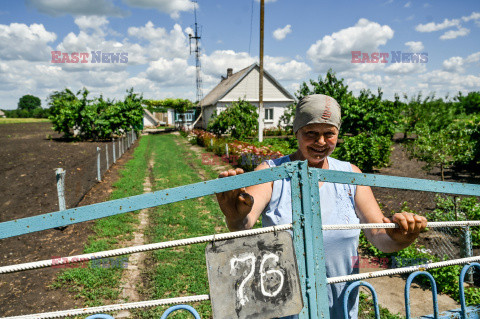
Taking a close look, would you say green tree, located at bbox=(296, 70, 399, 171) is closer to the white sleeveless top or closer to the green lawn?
the green lawn

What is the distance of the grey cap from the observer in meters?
1.64

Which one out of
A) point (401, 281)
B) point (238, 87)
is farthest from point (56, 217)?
point (238, 87)

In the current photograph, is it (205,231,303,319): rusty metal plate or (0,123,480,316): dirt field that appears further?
(0,123,480,316): dirt field

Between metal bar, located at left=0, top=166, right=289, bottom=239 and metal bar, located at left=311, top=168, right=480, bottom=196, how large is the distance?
219mm

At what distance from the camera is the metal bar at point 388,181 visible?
4.40 ft

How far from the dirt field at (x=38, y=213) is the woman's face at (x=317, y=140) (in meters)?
3.56

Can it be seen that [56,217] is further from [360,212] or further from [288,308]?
[360,212]

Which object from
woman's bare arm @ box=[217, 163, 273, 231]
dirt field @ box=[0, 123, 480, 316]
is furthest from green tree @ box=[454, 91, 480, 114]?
woman's bare arm @ box=[217, 163, 273, 231]

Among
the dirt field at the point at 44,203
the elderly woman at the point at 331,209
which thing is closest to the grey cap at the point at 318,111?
the elderly woman at the point at 331,209

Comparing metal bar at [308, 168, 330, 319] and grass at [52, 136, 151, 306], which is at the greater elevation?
metal bar at [308, 168, 330, 319]

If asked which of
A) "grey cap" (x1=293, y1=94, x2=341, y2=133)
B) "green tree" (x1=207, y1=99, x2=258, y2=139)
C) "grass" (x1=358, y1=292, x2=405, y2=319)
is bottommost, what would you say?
"grass" (x1=358, y1=292, x2=405, y2=319)

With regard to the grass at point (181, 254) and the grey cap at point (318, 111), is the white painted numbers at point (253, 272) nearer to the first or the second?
the grey cap at point (318, 111)

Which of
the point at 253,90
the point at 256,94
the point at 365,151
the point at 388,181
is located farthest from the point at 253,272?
the point at 256,94

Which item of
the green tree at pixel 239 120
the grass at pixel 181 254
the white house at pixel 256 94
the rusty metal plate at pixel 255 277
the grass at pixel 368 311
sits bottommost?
the grass at pixel 368 311
